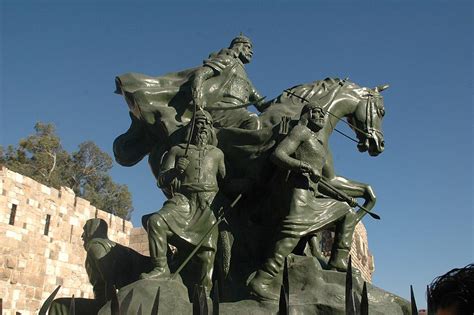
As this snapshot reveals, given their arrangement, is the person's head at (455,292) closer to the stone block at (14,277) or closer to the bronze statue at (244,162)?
the bronze statue at (244,162)

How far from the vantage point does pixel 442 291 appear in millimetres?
1771

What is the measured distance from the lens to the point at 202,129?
19.3 feet

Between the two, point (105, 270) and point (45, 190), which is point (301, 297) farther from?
point (45, 190)

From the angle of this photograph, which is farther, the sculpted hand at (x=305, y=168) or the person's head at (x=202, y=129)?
the person's head at (x=202, y=129)

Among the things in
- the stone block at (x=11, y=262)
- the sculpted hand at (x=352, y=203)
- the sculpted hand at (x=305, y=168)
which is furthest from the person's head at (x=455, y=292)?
the stone block at (x=11, y=262)

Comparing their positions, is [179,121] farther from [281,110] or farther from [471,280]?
[471,280]

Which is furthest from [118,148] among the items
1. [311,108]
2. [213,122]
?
[311,108]

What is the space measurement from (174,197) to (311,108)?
152cm

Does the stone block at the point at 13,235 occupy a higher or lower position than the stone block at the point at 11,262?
higher

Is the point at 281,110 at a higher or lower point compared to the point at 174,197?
higher

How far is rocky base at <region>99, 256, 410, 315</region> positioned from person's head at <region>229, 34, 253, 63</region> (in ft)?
9.57

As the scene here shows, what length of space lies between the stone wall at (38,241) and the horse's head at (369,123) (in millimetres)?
14604

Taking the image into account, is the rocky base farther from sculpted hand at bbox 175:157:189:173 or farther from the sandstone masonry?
the sandstone masonry

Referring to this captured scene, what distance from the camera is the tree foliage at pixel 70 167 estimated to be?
32812 millimetres
